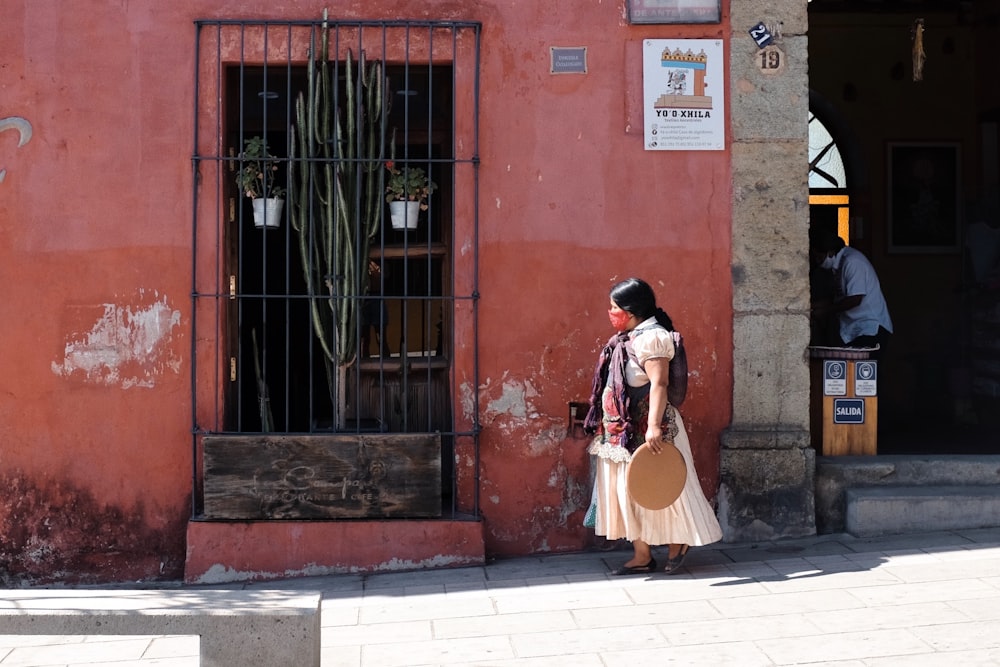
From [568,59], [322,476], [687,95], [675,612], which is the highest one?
[568,59]

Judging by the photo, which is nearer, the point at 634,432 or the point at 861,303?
the point at 634,432

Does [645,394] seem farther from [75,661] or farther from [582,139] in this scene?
[75,661]

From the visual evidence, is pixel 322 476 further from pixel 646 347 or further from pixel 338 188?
pixel 646 347

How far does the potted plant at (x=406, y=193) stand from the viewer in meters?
6.65

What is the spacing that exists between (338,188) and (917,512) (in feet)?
12.4

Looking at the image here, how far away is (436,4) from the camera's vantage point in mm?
6602

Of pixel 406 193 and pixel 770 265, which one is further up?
pixel 406 193

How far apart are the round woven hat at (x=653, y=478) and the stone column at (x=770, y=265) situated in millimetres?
902

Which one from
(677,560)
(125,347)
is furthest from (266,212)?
(677,560)

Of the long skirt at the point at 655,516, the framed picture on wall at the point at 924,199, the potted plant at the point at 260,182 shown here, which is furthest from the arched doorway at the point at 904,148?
the potted plant at the point at 260,182

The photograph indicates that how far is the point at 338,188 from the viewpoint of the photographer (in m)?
6.59

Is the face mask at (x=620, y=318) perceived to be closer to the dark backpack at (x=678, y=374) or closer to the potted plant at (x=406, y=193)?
the dark backpack at (x=678, y=374)

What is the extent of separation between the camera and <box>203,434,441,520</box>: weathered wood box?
6457mm

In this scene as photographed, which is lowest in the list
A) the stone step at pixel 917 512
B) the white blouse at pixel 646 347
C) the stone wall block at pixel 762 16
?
the stone step at pixel 917 512
